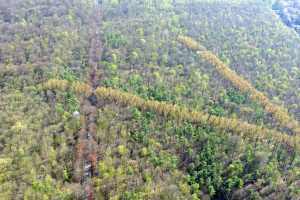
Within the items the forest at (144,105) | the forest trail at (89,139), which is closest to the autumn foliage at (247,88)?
the forest at (144,105)

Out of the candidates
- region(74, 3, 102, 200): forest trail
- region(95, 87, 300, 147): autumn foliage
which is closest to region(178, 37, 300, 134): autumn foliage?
region(95, 87, 300, 147): autumn foliage

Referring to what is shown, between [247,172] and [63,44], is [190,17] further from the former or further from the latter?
[247,172]

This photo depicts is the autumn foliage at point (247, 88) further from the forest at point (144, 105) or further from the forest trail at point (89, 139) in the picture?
the forest trail at point (89, 139)

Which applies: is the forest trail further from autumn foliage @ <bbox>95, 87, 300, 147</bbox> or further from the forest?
autumn foliage @ <bbox>95, 87, 300, 147</bbox>

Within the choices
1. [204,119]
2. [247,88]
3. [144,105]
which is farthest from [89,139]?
[247,88]

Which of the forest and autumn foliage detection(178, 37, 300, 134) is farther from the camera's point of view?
autumn foliage detection(178, 37, 300, 134)

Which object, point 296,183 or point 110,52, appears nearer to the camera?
point 296,183

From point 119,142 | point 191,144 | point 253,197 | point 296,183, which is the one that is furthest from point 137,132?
point 296,183
